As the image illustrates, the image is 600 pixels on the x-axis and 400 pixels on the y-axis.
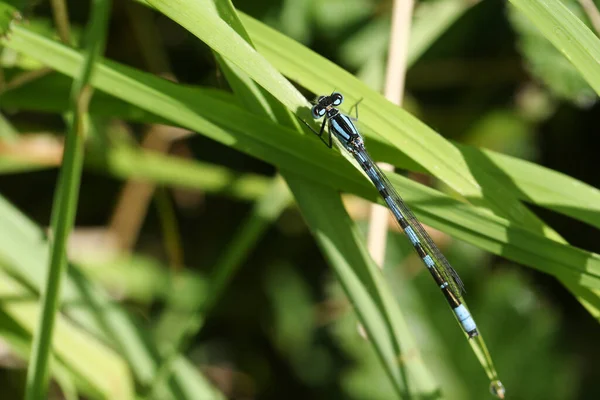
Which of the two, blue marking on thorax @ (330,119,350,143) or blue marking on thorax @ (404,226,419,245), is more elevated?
blue marking on thorax @ (330,119,350,143)

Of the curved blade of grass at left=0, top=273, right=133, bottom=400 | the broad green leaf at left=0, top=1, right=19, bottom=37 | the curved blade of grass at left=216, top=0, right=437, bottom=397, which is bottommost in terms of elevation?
the curved blade of grass at left=216, top=0, right=437, bottom=397

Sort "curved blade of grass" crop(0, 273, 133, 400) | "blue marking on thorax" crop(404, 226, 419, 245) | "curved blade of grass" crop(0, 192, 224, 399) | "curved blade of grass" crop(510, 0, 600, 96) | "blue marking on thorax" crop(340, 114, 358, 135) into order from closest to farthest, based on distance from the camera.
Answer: "curved blade of grass" crop(510, 0, 600, 96), "blue marking on thorax" crop(340, 114, 358, 135), "blue marking on thorax" crop(404, 226, 419, 245), "curved blade of grass" crop(0, 192, 224, 399), "curved blade of grass" crop(0, 273, 133, 400)

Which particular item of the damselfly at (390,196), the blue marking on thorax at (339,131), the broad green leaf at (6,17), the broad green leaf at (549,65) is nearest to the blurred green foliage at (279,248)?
the broad green leaf at (549,65)

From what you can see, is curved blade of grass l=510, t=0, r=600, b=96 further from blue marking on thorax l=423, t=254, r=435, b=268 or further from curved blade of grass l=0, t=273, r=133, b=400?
curved blade of grass l=0, t=273, r=133, b=400

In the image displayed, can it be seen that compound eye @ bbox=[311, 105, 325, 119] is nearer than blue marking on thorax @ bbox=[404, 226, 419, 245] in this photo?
Yes

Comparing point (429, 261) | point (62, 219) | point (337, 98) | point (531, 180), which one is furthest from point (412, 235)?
point (62, 219)

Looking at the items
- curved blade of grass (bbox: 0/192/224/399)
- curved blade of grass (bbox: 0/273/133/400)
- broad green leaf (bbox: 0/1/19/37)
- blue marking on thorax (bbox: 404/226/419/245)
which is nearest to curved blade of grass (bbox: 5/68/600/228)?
blue marking on thorax (bbox: 404/226/419/245)

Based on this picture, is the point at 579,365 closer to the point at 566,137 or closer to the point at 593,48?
the point at 566,137

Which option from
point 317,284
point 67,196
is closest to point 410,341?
point 67,196

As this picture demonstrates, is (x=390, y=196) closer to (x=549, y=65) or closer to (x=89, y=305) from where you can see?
(x=89, y=305)
